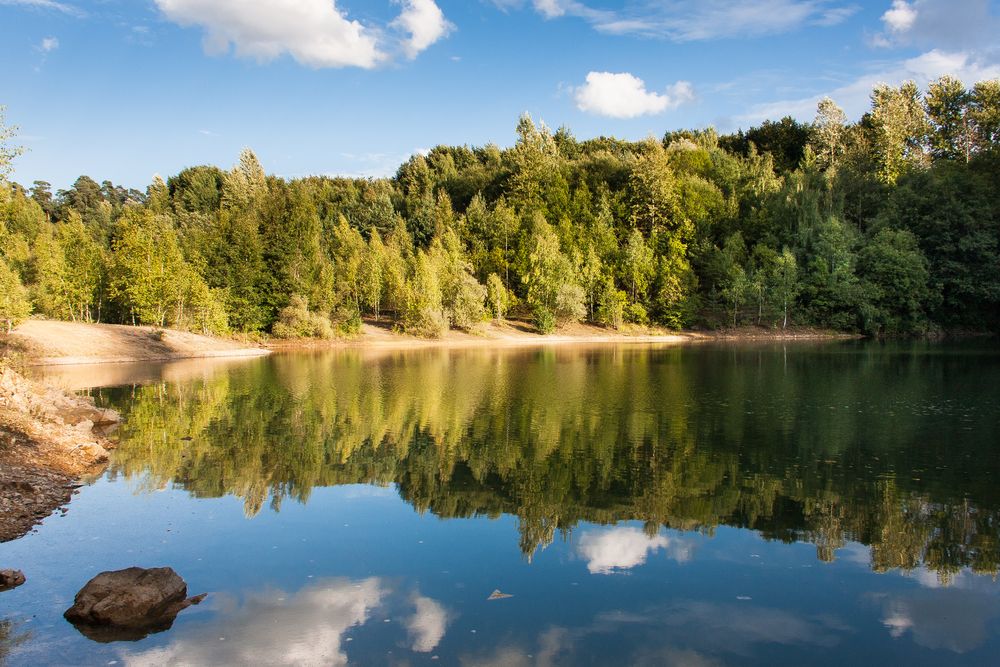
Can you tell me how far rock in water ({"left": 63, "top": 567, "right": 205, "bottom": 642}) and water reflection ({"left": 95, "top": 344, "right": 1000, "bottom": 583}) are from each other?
14.8 ft

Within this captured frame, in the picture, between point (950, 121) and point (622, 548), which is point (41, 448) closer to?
point (622, 548)

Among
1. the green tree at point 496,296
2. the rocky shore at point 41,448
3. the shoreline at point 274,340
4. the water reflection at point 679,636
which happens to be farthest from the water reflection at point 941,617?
the green tree at point 496,296

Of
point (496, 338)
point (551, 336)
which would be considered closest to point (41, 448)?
point (496, 338)

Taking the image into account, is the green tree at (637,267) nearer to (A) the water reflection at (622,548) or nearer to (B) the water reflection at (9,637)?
(A) the water reflection at (622,548)

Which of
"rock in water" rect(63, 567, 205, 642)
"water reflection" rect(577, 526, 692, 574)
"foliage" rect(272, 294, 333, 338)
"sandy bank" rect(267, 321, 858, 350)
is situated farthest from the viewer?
"sandy bank" rect(267, 321, 858, 350)

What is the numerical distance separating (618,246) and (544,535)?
227ft

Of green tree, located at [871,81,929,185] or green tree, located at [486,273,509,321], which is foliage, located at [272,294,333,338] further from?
green tree, located at [871,81,929,185]

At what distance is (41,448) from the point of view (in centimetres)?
1546

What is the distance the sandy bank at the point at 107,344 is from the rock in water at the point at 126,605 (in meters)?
34.8

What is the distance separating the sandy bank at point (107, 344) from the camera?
3853 cm

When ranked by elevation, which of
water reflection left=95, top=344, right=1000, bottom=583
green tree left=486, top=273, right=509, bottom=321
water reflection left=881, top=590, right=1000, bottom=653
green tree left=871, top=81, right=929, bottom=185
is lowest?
water reflection left=95, top=344, right=1000, bottom=583

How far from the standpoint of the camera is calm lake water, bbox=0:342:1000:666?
7.77 m

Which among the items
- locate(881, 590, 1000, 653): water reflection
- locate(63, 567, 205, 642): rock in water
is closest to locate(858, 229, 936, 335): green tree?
locate(881, 590, 1000, 653): water reflection

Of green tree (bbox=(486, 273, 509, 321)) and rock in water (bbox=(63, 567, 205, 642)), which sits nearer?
rock in water (bbox=(63, 567, 205, 642))
